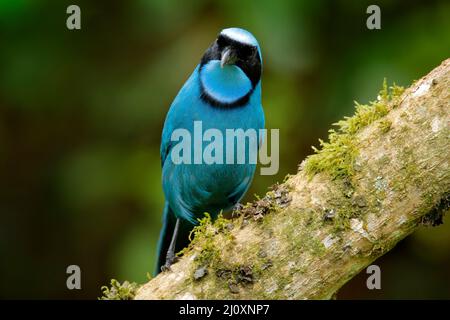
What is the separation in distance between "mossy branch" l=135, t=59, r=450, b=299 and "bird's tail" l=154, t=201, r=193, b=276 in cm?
126

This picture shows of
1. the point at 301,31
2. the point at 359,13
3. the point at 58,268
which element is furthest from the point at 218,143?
the point at 58,268

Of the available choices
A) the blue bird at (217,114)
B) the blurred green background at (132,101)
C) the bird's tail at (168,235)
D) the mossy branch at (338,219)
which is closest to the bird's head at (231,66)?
the blue bird at (217,114)

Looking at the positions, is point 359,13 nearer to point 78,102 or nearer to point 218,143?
point 218,143

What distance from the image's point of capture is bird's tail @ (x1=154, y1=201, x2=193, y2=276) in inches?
151

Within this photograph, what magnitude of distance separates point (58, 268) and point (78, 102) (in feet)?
3.79

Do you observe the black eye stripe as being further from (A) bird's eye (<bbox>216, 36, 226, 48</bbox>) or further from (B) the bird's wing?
(B) the bird's wing

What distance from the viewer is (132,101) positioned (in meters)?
4.50

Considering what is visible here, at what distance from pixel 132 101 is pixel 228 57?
132cm

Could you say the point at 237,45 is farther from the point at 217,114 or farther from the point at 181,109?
the point at 181,109

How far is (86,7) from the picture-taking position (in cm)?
464

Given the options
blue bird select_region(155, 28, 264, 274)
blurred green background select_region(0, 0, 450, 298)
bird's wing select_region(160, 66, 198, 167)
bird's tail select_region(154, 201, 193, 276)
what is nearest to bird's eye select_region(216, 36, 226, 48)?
blue bird select_region(155, 28, 264, 274)

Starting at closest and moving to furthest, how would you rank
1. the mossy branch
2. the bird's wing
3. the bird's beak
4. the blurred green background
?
→ the mossy branch, the bird's beak, the bird's wing, the blurred green background

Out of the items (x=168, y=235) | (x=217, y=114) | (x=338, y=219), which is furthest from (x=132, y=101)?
(x=338, y=219)
